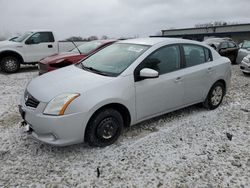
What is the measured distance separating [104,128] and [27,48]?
23.1 feet

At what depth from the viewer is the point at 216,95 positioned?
15.5ft

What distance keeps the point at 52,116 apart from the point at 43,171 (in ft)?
2.26

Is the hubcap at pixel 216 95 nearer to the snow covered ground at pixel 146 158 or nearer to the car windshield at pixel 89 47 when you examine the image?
the snow covered ground at pixel 146 158

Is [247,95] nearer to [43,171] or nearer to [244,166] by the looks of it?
[244,166]

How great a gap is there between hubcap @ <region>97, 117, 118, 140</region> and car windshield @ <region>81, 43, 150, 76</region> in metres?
0.71

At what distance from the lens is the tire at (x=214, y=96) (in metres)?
4.59

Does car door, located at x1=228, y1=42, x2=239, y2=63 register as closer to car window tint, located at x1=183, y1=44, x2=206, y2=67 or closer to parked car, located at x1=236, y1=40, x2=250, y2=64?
parked car, located at x1=236, y1=40, x2=250, y2=64


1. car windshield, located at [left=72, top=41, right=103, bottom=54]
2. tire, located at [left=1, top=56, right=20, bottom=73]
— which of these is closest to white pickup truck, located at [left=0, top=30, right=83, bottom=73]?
tire, located at [left=1, top=56, right=20, bottom=73]

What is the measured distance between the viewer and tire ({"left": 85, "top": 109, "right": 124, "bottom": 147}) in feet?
9.87

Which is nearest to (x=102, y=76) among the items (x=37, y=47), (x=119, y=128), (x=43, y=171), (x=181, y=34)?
(x=119, y=128)

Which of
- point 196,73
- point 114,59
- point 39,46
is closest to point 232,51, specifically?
point 196,73

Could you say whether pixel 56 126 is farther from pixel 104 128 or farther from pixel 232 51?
pixel 232 51

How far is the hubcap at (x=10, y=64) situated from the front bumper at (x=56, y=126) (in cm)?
651

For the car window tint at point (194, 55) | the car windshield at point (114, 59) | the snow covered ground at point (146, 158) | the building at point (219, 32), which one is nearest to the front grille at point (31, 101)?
the snow covered ground at point (146, 158)
